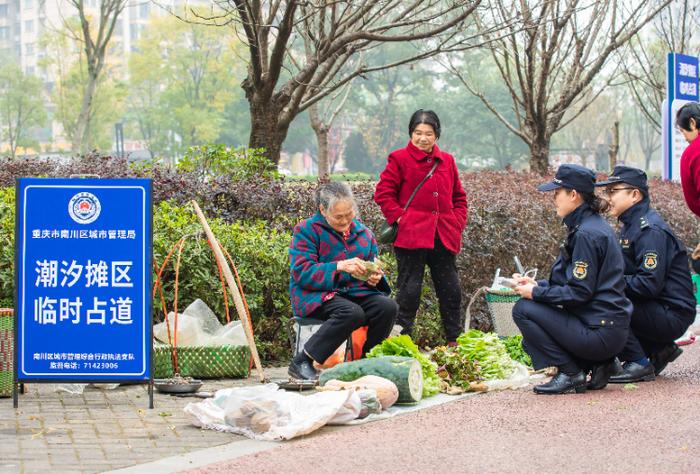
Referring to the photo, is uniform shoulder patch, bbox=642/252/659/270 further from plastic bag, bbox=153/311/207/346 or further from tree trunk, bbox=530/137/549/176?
tree trunk, bbox=530/137/549/176

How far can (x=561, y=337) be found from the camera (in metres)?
7.54

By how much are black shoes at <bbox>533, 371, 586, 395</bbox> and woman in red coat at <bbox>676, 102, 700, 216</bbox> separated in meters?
2.00

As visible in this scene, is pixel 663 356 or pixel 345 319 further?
pixel 663 356

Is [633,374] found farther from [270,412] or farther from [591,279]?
[270,412]

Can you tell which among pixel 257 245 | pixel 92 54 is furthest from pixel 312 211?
pixel 92 54

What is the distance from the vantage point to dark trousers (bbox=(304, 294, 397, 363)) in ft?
25.0

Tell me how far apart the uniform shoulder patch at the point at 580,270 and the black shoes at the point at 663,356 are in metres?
1.27

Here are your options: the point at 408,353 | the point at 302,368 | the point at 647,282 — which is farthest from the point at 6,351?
the point at 647,282

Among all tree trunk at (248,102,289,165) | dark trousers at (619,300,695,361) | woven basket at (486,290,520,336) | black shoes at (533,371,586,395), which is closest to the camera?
black shoes at (533,371,586,395)

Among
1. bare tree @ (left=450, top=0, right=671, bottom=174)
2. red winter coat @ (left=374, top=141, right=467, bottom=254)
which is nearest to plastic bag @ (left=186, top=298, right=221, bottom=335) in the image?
red winter coat @ (left=374, top=141, right=467, bottom=254)

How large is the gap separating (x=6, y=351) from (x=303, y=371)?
191cm

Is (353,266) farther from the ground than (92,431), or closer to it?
farther from the ground

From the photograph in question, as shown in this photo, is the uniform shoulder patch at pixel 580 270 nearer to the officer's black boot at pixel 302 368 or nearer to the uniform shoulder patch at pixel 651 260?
the uniform shoulder patch at pixel 651 260

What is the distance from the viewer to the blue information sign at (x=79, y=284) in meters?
6.80
